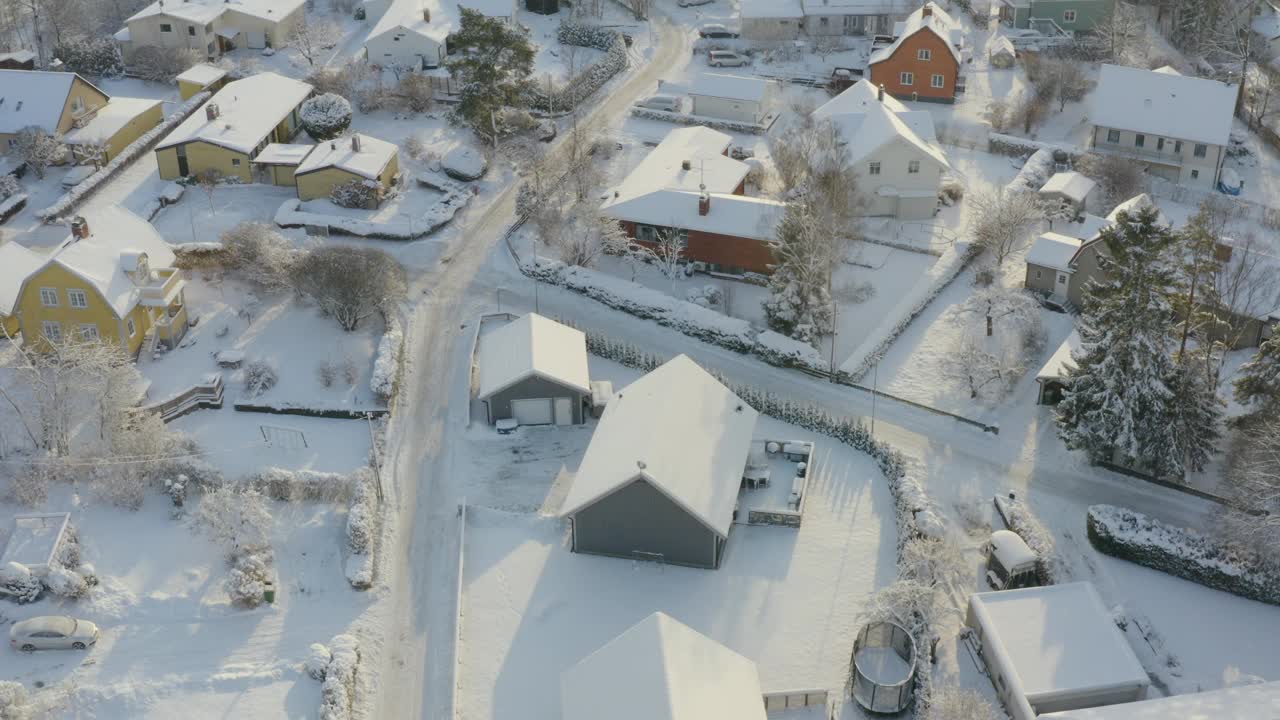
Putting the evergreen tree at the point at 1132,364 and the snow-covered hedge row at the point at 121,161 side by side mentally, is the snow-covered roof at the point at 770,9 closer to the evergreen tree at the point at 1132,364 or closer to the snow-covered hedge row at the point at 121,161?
Result: the snow-covered hedge row at the point at 121,161

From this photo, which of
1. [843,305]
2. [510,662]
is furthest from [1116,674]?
[843,305]

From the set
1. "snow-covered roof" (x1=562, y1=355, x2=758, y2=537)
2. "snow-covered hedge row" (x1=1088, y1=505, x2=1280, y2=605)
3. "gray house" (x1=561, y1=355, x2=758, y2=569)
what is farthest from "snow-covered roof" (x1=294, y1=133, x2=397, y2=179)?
"snow-covered hedge row" (x1=1088, y1=505, x2=1280, y2=605)

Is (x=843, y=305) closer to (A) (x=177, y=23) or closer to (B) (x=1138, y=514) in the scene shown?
(B) (x=1138, y=514)

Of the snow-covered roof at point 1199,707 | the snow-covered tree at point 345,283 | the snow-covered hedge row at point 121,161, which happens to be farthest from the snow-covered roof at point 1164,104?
the snow-covered hedge row at point 121,161

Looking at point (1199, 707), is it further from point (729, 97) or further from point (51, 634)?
point (729, 97)

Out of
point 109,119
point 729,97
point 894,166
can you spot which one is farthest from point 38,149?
point 894,166

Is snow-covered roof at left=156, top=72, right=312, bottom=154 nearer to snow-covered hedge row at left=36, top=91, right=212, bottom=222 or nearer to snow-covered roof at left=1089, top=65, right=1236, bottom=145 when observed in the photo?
snow-covered hedge row at left=36, top=91, right=212, bottom=222
